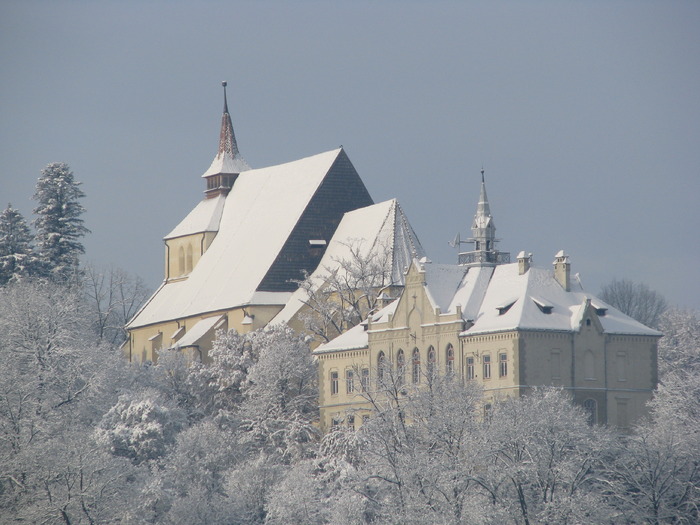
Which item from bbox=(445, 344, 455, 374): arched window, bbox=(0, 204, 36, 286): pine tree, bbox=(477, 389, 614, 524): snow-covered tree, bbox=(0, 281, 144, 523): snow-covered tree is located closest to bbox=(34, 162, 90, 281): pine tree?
bbox=(0, 204, 36, 286): pine tree

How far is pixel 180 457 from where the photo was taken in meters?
92.5

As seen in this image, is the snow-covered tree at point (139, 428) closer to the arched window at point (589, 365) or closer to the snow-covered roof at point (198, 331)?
the snow-covered roof at point (198, 331)

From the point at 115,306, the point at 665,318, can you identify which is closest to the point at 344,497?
the point at 665,318

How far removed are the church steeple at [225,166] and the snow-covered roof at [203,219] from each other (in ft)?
2.73

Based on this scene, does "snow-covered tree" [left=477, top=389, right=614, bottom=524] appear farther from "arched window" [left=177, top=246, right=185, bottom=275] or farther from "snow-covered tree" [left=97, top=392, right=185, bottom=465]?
"arched window" [left=177, top=246, right=185, bottom=275]

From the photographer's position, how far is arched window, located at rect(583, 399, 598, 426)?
93.4m

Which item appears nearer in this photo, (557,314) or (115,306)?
(557,314)

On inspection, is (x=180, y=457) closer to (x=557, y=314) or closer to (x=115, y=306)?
(x=557, y=314)

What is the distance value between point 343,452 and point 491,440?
49.6 ft

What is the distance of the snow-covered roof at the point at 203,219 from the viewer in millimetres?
129250

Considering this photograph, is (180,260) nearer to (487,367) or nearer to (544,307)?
(487,367)

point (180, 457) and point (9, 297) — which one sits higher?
point (9, 297)

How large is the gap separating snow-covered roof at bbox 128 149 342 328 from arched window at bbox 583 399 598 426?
1039 inches

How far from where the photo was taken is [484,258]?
10075 centimetres
